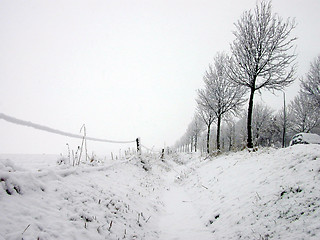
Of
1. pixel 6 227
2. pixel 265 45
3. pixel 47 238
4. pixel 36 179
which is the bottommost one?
pixel 47 238

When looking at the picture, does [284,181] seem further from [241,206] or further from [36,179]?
[36,179]

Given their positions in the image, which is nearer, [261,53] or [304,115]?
[261,53]

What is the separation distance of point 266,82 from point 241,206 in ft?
27.3

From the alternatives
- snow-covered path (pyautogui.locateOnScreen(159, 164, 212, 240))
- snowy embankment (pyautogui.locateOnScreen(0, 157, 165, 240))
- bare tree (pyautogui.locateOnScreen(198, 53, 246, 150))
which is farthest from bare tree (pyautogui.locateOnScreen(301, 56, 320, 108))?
snowy embankment (pyautogui.locateOnScreen(0, 157, 165, 240))

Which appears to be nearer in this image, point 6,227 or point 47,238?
point 6,227

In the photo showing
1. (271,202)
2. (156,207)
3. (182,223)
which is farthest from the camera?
(156,207)

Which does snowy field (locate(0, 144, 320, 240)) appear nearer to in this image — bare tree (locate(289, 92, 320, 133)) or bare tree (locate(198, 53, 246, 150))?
bare tree (locate(198, 53, 246, 150))

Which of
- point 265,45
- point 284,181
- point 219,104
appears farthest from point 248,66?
point 284,181

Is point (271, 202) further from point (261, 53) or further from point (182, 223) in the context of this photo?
point (261, 53)

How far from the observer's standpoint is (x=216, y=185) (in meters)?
6.39

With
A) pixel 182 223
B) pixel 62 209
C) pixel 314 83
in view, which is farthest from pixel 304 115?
pixel 62 209

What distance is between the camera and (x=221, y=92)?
51.0 feet

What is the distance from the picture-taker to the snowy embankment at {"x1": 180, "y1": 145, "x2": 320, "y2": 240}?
287 centimetres

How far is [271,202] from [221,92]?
1297 centimetres
